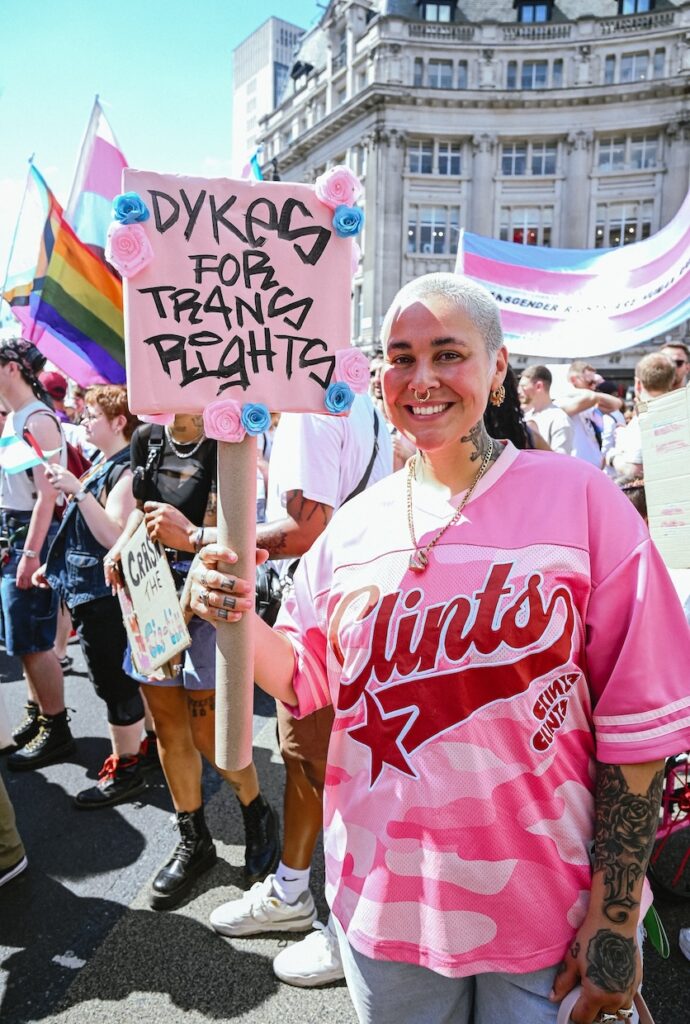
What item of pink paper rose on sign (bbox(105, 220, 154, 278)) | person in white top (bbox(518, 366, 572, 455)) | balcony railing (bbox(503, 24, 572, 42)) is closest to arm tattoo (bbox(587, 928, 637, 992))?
pink paper rose on sign (bbox(105, 220, 154, 278))

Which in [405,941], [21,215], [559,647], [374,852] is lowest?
[405,941]

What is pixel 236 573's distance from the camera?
1370 mm

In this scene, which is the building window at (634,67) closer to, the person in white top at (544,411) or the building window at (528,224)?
the building window at (528,224)

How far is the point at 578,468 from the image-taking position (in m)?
1.27

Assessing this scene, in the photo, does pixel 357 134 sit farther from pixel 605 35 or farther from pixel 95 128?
pixel 95 128

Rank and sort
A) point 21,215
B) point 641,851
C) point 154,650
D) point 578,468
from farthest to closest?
point 21,215 → point 154,650 → point 578,468 → point 641,851

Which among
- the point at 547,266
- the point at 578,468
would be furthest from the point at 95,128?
the point at 578,468

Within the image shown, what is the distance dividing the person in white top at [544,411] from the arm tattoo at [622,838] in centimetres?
440

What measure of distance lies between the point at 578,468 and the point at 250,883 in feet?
7.55

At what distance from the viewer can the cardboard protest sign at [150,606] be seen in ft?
7.40

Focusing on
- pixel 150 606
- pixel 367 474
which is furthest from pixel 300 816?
pixel 367 474

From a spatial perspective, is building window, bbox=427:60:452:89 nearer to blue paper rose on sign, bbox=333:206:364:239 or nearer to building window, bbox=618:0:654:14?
building window, bbox=618:0:654:14

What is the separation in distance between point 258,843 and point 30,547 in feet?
6.42

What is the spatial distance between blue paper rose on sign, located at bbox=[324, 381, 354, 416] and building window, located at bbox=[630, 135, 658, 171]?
125ft
